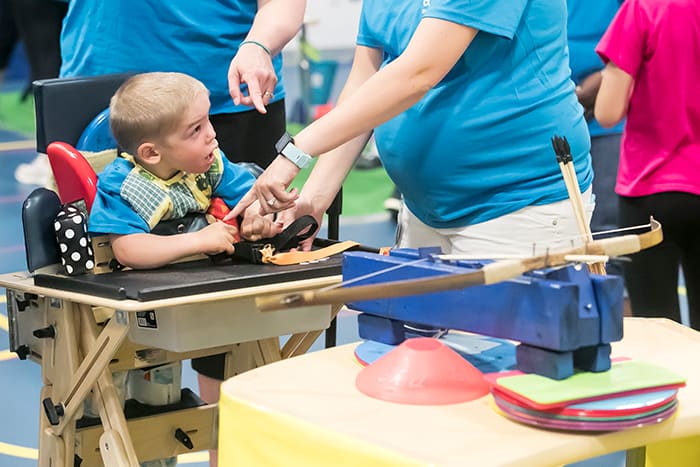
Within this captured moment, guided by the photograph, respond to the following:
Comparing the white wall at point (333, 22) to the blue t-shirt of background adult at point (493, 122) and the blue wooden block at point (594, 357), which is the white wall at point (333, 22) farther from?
the blue wooden block at point (594, 357)

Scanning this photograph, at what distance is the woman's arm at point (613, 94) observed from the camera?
3.18 meters

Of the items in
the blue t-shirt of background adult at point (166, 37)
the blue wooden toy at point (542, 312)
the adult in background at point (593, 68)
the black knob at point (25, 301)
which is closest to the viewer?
the blue wooden toy at point (542, 312)

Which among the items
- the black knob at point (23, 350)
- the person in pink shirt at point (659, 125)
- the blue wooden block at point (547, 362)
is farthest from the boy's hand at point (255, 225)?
the person in pink shirt at point (659, 125)

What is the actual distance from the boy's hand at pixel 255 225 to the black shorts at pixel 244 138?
45 centimetres

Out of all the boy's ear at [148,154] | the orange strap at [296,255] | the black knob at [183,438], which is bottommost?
the black knob at [183,438]

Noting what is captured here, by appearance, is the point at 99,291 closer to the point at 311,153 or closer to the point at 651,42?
the point at 311,153

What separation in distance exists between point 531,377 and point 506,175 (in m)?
0.72

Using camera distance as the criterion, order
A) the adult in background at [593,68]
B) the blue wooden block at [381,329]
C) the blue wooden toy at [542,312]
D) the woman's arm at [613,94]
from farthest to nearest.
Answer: the adult in background at [593,68] < the woman's arm at [613,94] < the blue wooden block at [381,329] < the blue wooden toy at [542,312]

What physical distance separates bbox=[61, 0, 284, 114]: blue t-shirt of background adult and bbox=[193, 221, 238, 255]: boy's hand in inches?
20.3

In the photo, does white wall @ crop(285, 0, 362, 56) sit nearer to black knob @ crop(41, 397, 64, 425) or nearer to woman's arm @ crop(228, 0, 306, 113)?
woman's arm @ crop(228, 0, 306, 113)

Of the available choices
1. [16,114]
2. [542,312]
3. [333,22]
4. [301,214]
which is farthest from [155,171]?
[16,114]

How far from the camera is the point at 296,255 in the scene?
2.22 metres

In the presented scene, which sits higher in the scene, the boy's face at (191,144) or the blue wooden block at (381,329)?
the boy's face at (191,144)

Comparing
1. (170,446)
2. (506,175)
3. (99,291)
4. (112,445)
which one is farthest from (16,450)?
(506,175)
